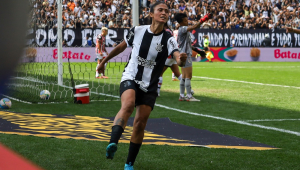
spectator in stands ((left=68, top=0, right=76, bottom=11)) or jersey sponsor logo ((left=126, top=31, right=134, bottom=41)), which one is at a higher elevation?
spectator in stands ((left=68, top=0, right=76, bottom=11))

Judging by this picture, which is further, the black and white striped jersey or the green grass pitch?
the green grass pitch

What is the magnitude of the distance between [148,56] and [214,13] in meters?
32.8

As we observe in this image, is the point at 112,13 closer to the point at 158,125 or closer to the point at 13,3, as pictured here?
the point at 158,125

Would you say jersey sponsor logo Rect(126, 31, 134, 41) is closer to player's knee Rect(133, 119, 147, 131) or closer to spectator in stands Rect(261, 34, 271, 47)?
player's knee Rect(133, 119, 147, 131)

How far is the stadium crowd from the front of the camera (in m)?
30.2

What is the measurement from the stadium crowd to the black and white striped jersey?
2499cm

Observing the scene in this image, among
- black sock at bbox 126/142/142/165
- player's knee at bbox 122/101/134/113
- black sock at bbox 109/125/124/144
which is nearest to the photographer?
black sock at bbox 109/125/124/144

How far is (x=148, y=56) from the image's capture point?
4340 mm

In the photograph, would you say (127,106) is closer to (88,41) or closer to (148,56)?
(148,56)

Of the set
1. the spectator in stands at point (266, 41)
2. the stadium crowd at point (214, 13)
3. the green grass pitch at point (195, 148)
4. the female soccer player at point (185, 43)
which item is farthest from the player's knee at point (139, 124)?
the spectator in stands at point (266, 41)

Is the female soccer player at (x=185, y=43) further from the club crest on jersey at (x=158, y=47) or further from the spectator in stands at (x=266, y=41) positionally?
the spectator in stands at (x=266, y=41)

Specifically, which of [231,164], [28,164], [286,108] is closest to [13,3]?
[28,164]

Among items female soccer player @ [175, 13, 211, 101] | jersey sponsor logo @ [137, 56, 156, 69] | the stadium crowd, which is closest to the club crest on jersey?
jersey sponsor logo @ [137, 56, 156, 69]

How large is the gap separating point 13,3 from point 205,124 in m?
6.92
